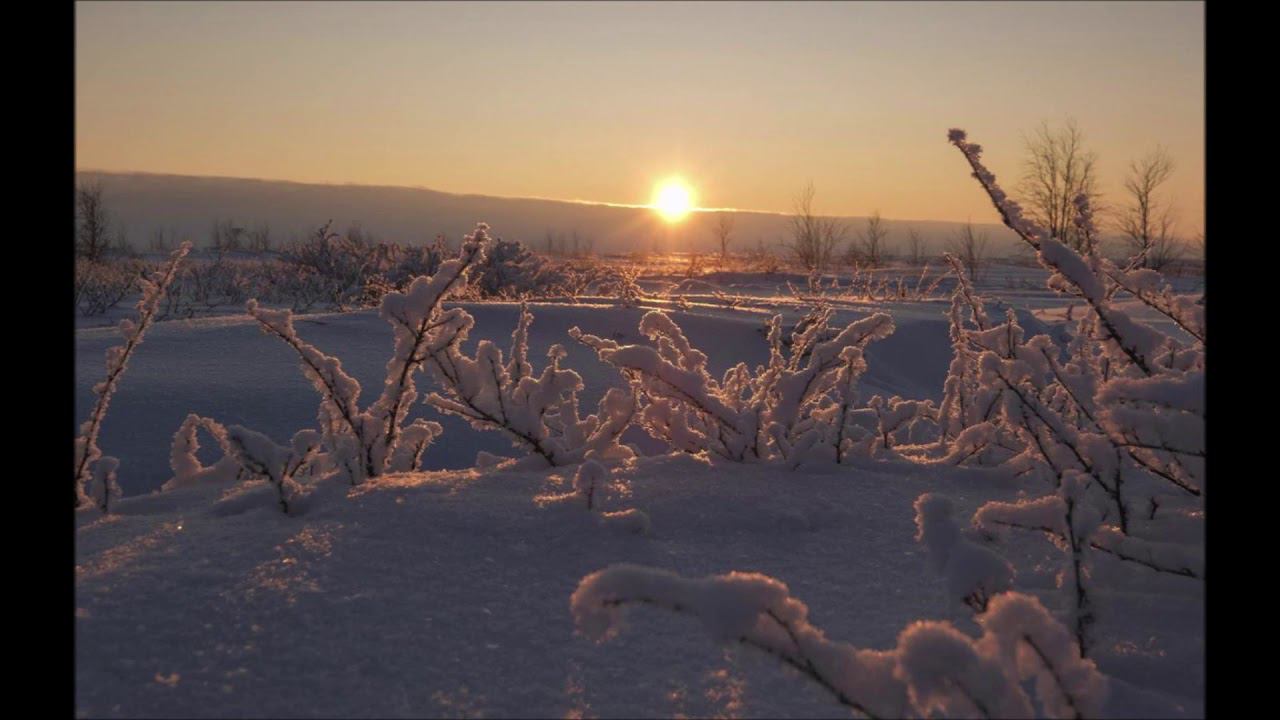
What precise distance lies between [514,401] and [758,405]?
62 cm

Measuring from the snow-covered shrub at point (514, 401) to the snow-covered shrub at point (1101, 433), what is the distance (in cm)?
90

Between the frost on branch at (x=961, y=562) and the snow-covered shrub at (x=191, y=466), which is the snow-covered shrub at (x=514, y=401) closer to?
the snow-covered shrub at (x=191, y=466)

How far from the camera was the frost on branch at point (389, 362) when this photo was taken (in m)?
2.18

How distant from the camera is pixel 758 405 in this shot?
7.86 ft

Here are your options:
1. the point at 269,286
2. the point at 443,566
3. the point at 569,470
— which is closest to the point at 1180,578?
the point at 443,566

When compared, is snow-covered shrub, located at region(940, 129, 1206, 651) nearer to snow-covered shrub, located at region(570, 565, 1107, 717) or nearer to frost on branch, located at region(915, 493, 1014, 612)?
frost on branch, located at region(915, 493, 1014, 612)

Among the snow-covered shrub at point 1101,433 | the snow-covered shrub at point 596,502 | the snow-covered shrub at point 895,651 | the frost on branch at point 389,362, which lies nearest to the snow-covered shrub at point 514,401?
the frost on branch at point 389,362

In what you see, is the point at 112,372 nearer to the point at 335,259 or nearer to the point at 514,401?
the point at 514,401

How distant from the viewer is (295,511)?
5.88 feet

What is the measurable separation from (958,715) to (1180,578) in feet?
2.08

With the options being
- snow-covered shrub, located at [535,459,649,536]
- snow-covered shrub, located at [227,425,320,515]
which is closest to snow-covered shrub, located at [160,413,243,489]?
snow-covered shrub, located at [227,425,320,515]

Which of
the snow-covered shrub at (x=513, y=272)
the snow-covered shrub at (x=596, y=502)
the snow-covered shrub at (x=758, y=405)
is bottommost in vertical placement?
the snow-covered shrub at (x=596, y=502)

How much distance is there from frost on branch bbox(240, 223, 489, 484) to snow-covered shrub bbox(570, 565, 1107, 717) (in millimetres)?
1357
